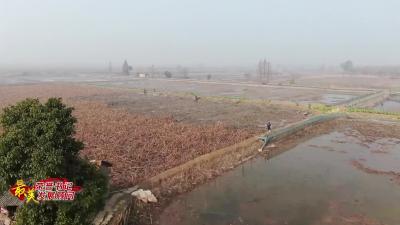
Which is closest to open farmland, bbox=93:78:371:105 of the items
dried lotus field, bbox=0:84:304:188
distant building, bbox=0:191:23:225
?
dried lotus field, bbox=0:84:304:188

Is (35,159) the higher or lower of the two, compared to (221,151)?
higher

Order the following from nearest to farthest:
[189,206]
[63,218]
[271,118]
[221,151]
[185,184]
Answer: [63,218] < [189,206] < [185,184] < [221,151] < [271,118]

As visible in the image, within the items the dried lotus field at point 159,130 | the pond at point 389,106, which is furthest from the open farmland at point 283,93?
→ the dried lotus field at point 159,130

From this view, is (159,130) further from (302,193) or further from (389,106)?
(389,106)

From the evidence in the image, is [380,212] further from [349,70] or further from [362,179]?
[349,70]

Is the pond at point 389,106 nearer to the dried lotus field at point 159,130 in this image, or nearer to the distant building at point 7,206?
the dried lotus field at point 159,130

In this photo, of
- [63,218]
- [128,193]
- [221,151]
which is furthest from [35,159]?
[221,151]
